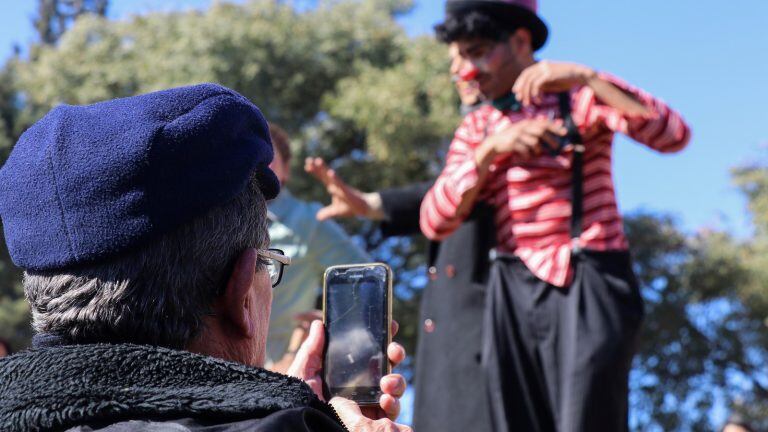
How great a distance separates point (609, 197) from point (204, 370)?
2.45m

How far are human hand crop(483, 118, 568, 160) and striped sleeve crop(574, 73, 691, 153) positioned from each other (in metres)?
0.14

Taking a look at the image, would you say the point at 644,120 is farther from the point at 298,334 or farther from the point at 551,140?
the point at 298,334

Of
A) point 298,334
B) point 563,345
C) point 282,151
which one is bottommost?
point 298,334

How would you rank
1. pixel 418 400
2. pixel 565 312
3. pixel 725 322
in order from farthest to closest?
pixel 725 322 < pixel 418 400 < pixel 565 312

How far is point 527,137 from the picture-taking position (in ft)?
11.8

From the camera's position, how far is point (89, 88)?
1842 cm

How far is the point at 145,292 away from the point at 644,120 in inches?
95.7

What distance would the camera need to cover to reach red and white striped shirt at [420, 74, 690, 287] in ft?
11.9

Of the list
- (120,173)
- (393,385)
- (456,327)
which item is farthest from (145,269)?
(456,327)

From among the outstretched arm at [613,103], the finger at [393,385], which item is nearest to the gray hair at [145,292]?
the finger at [393,385]

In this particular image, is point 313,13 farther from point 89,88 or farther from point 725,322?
point 725,322

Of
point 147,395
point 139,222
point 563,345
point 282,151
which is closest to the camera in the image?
point 147,395

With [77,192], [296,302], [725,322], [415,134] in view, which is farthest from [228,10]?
[77,192]

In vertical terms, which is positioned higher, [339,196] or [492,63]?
[492,63]
